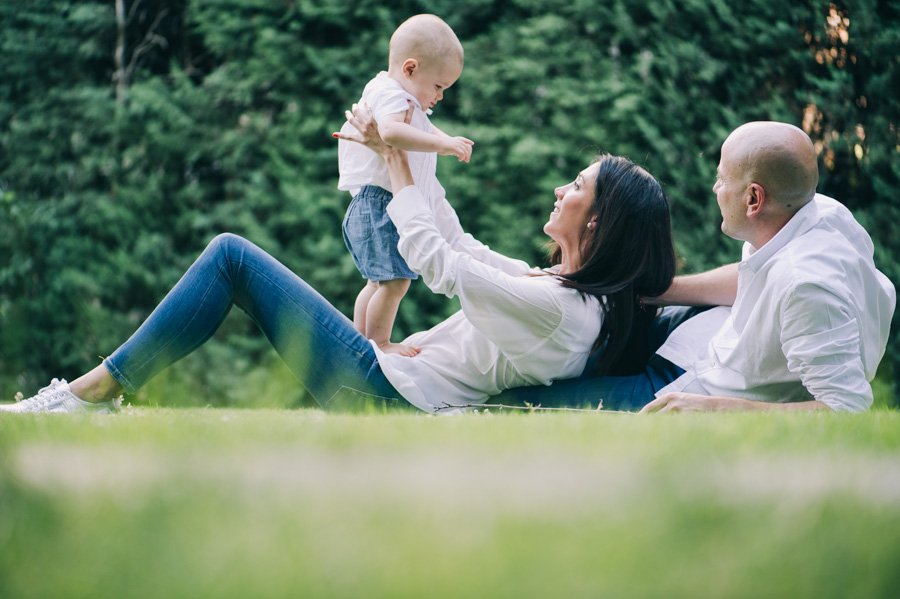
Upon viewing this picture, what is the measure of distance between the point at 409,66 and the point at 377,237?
709 millimetres

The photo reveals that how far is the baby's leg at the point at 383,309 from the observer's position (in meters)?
3.30

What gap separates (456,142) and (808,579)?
2.19 m

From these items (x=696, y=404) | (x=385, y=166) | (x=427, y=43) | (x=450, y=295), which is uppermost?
(x=427, y=43)

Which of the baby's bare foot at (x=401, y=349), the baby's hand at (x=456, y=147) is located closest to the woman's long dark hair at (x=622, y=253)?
the baby's hand at (x=456, y=147)

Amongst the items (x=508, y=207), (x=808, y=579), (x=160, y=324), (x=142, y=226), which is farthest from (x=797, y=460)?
(x=142, y=226)

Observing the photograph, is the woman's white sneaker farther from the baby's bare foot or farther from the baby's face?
the baby's face

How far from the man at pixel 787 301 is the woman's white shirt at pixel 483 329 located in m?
0.25

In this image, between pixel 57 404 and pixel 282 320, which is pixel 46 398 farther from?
pixel 282 320

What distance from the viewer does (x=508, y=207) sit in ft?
18.1

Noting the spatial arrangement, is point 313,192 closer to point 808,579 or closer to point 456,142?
point 456,142

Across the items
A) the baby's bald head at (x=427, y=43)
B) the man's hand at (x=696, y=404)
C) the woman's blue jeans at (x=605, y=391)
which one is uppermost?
the baby's bald head at (x=427, y=43)

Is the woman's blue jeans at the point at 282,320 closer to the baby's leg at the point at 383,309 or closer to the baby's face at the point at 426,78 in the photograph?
the baby's leg at the point at 383,309

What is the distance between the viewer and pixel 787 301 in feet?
7.94

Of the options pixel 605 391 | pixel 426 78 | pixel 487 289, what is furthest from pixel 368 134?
pixel 605 391
